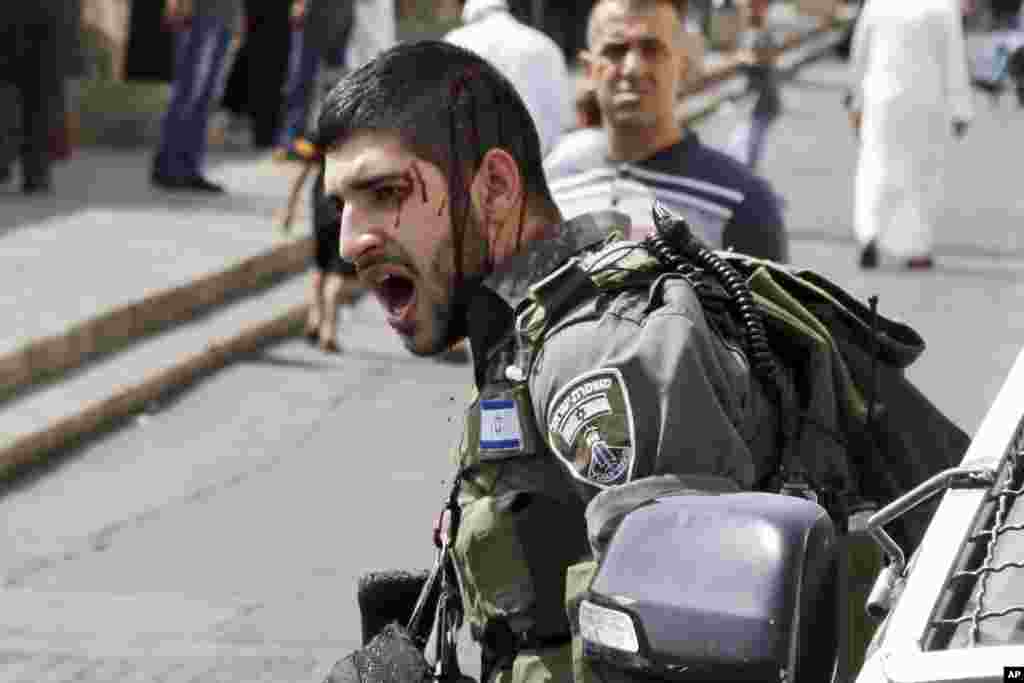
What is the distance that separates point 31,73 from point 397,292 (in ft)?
40.2

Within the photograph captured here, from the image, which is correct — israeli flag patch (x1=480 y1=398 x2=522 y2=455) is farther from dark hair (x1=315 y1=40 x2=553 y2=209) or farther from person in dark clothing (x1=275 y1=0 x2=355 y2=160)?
person in dark clothing (x1=275 y1=0 x2=355 y2=160)

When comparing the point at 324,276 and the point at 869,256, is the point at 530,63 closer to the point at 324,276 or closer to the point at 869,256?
the point at 324,276

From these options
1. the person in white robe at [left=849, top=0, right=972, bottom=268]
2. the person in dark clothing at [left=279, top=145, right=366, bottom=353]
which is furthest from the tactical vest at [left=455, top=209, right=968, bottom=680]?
the person in white robe at [left=849, top=0, right=972, bottom=268]

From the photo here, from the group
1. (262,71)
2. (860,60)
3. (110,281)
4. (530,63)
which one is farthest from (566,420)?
(262,71)

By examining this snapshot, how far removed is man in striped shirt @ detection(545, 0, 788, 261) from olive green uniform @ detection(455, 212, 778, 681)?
332 cm

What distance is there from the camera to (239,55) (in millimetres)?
19594

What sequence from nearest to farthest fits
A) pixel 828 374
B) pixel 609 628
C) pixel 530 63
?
pixel 609 628
pixel 828 374
pixel 530 63

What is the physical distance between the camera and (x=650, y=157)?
22.1 feet

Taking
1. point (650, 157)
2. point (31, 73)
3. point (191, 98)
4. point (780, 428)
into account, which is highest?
point (780, 428)

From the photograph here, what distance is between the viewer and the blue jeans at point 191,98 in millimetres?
15500

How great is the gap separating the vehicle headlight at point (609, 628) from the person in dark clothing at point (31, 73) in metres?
12.8

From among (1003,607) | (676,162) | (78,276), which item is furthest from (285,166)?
(1003,607)

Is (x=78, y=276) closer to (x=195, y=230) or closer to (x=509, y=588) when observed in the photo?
(x=195, y=230)

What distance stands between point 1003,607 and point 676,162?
3.26 m
